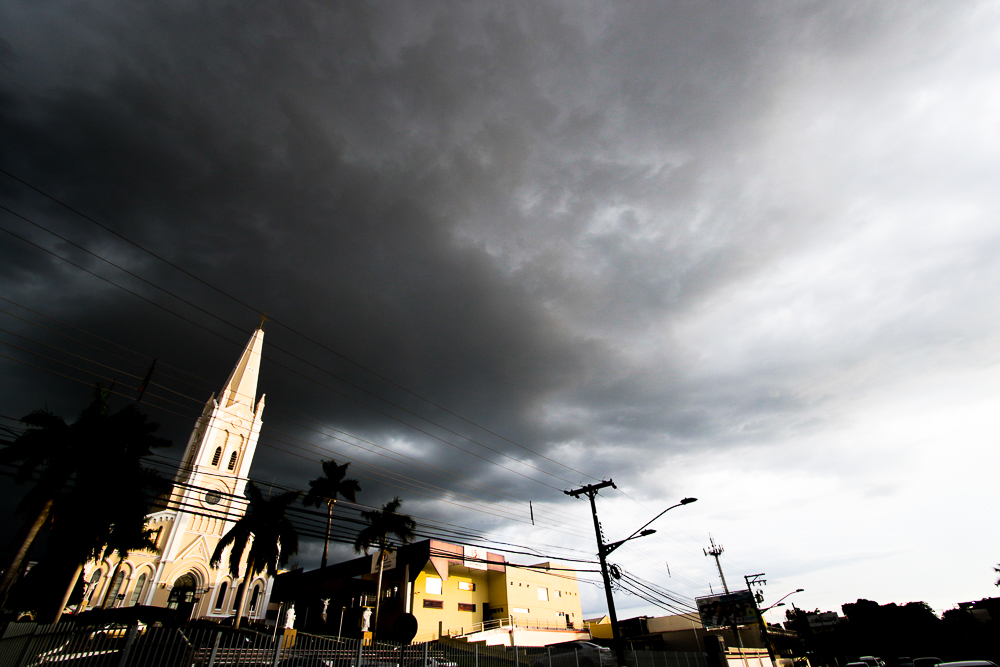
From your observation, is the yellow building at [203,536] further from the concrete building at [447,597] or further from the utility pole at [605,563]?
the utility pole at [605,563]

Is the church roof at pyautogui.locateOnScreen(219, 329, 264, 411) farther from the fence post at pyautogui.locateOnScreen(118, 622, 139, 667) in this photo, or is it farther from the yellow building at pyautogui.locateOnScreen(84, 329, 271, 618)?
the fence post at pyautogui.locateOnScreen(118, 622, 139, 667)

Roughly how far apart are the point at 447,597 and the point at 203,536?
109 feet

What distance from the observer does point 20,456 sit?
79.3ft

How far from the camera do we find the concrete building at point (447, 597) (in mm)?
38719

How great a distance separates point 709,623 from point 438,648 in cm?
4897

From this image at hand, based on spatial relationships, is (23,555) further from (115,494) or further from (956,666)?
(956,666)

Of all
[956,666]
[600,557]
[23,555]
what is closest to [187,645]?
[23,555]

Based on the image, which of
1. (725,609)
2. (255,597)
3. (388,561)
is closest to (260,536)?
(388,561)

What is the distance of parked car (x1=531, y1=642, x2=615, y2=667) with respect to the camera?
2311 cm

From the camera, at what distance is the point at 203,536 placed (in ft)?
179

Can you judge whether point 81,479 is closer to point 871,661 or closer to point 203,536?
point 203,536

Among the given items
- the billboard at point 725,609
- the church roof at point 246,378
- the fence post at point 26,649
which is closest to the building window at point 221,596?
the church roof at point 246,378

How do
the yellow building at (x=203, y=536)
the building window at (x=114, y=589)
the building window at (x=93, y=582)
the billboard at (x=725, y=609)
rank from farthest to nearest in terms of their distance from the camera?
1. the billboard at (x=725, y=609)
2. the yellow building at (x=203, y=536)
3. the building window at (x=114, y=589)
4. the building window at (x=93, y=582)

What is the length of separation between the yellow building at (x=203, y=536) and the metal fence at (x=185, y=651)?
28061 mm
